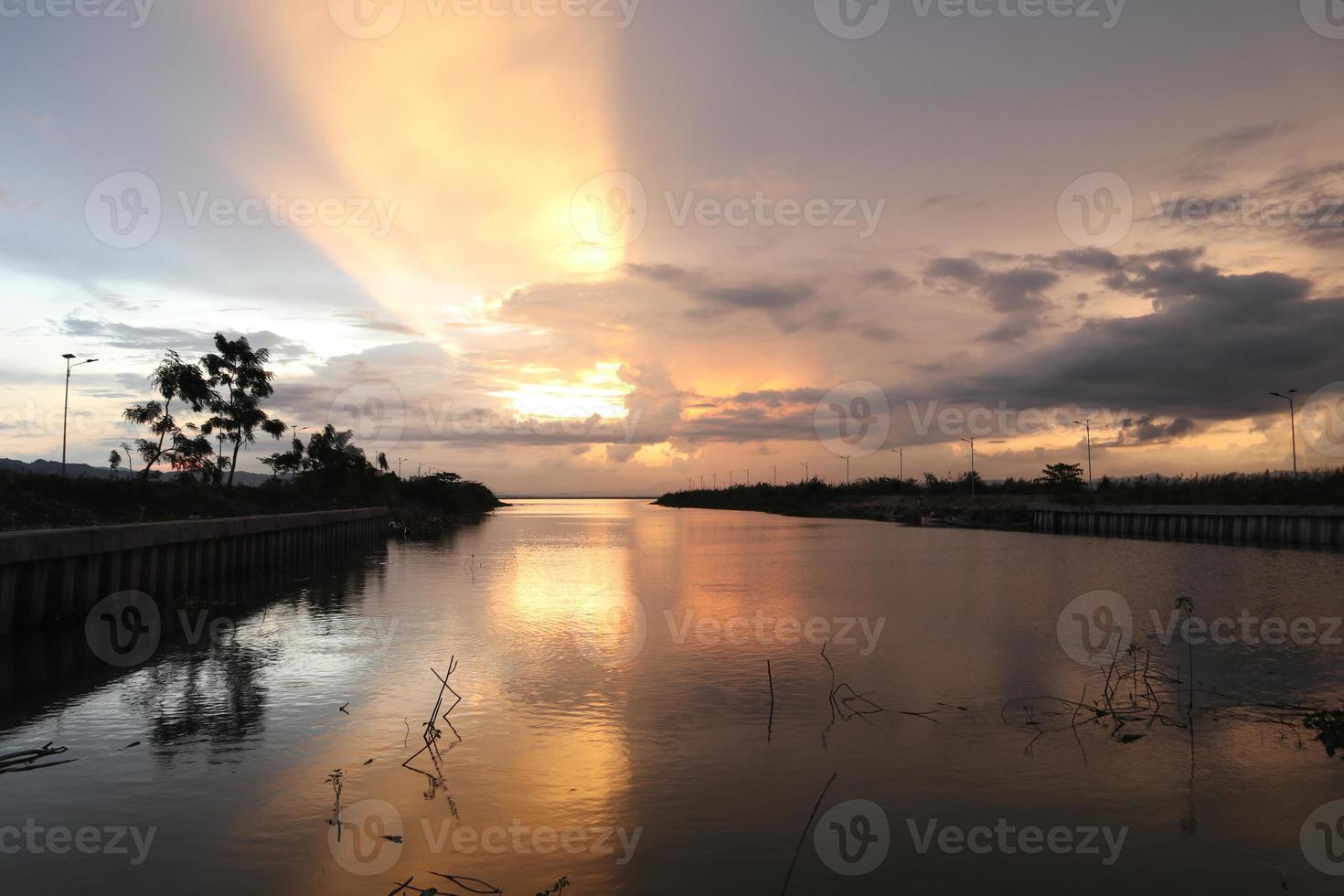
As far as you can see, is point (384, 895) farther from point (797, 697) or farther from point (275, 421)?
point (275, 421)

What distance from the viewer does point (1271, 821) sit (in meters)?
9.97

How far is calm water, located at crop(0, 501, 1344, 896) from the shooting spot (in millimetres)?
8766

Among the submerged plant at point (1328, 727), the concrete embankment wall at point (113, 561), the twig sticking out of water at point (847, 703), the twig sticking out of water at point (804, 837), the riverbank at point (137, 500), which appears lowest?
the twig sticking out of water at point (804, 837)

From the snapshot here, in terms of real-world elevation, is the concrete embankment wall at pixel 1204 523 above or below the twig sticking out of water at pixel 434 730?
above

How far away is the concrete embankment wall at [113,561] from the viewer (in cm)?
1934

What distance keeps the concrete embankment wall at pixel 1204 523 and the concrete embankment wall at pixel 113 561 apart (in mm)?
67042

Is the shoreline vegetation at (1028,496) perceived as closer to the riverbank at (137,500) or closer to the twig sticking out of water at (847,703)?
the twig sticking out of water at (847,703)

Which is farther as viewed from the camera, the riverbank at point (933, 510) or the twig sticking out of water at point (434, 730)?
the riverbank at point (933, 510)

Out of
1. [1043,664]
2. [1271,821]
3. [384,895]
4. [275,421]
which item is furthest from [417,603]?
[275,421]

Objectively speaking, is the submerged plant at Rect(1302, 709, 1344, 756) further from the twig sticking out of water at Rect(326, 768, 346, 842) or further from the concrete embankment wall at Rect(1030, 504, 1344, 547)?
the concrete embankment wall at Rect(1030, 504, 1344, 547)

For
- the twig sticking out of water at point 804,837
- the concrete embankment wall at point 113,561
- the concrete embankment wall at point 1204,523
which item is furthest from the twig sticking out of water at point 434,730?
the concrete embankment wall at point 1204,523

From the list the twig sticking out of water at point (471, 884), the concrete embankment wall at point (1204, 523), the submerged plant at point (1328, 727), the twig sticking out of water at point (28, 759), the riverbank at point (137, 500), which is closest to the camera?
the twig sticking out of water at point (471, 884)

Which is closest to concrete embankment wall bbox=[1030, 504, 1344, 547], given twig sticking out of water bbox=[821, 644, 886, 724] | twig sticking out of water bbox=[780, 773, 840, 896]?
twig sticking out of water bbox=[821, 644, 886, 724]

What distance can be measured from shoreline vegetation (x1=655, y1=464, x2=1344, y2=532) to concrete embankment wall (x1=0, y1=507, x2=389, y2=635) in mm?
75117
